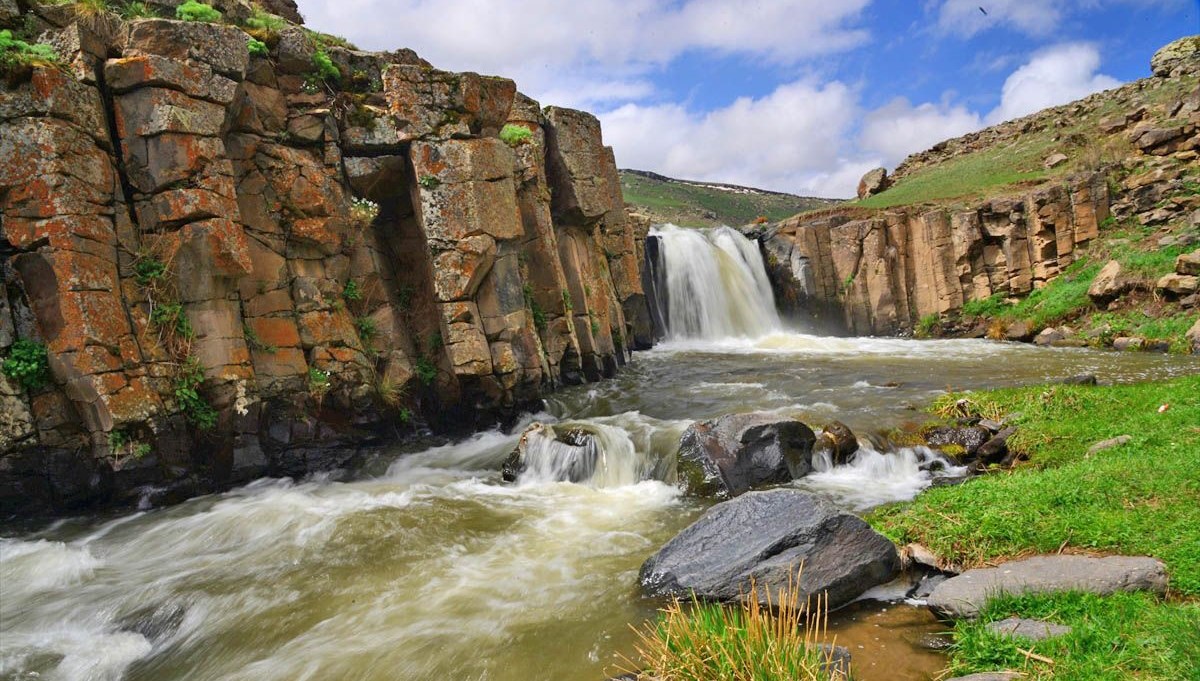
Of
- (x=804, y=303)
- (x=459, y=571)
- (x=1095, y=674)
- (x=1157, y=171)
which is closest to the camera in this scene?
(x=1095, y=674)

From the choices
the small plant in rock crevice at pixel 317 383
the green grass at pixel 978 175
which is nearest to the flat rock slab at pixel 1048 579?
the small plant in rock crevice at pixel 317 383

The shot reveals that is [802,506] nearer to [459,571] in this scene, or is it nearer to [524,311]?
[459,571]

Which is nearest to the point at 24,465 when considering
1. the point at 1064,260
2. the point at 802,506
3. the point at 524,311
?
the point at 524,311

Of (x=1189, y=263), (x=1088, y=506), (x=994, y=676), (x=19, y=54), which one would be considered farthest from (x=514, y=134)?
(x=1189, y=263)

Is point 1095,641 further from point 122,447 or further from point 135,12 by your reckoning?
point 135,12

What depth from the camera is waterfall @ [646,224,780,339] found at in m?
29.4

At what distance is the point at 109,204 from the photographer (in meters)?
10.8

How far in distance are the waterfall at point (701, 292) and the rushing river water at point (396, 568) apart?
46.2 feet

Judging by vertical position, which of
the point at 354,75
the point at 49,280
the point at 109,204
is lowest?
the point at 49,280

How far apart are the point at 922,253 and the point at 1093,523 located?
973 inches

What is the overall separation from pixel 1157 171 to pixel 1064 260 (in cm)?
478

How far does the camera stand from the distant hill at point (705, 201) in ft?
222

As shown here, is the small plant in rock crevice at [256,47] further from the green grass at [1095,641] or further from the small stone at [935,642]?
the green grass at [1095,641]

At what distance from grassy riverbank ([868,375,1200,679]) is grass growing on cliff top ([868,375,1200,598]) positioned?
0.04 feet
